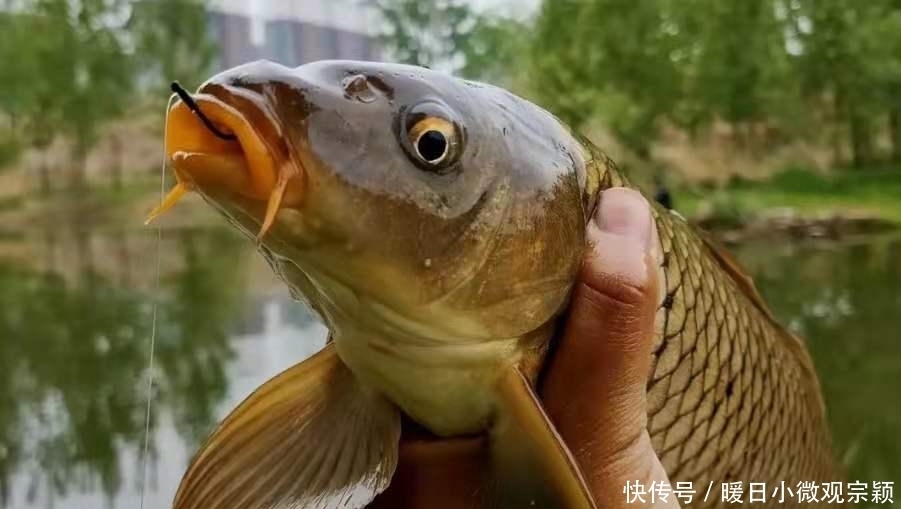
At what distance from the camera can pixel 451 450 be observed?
28.0 inches

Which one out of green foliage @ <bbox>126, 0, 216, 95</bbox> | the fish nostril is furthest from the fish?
green foliage @ <bbox>126, 0, 216, 95</bbox>

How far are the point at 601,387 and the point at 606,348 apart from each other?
37 millimetres

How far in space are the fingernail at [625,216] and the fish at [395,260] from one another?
1 cm

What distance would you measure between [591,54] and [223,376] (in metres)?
5.07

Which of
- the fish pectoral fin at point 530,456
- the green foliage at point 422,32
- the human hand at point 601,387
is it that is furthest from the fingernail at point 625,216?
the green foliage at point 422,32

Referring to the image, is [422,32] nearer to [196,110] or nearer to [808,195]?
[808,195]

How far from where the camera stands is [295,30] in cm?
251

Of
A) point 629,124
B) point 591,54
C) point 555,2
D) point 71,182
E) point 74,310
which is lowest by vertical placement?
point 74,310

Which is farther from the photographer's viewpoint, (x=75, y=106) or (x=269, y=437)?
(x=75, y=106)

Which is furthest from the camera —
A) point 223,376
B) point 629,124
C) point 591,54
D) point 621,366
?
point 591,54

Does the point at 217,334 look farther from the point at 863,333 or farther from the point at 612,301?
the point at 612,301

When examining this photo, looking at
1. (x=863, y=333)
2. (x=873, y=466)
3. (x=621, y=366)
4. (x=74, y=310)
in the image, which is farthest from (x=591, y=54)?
(x=621, y=366)

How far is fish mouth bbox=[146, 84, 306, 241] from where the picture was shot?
525mm

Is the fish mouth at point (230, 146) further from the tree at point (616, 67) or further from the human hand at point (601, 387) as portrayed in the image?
the tree at point (616, 67)
